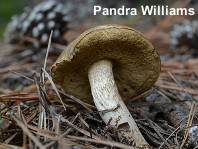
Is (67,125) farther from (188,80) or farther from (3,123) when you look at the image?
(188,80)

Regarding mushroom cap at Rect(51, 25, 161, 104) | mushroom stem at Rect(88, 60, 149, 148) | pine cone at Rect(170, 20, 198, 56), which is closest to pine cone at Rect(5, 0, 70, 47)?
mushroom cap at Rect(51, 25, 161, 104)

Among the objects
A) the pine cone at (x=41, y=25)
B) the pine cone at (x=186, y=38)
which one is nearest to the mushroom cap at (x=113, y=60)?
the pine cone at (x=41, y=25)

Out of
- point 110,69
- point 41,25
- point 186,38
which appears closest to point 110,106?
point 110,69

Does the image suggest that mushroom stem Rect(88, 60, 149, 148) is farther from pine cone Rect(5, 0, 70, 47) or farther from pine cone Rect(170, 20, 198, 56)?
pine cone Rect(170, 20, 198, 56)

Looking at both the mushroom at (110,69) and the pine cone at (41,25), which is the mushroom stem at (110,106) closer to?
the mushroom at (110,69)

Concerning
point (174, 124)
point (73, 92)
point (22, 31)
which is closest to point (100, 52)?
point (73, 92)

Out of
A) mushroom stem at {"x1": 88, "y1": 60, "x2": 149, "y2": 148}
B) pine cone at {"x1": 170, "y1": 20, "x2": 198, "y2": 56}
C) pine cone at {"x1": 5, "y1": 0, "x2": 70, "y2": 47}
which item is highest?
pine cone at {"x1": 5, "y1": 0, "x2": 70, "y2": 47}

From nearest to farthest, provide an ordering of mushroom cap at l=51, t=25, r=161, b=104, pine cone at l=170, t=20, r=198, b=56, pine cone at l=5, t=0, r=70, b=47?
mushroom cap at l=51, t=25, r=161, b=104 < pine cone at l=5, t=0, r=70, b=47 < pine cone at l=170, t=20, r=198, b=56
